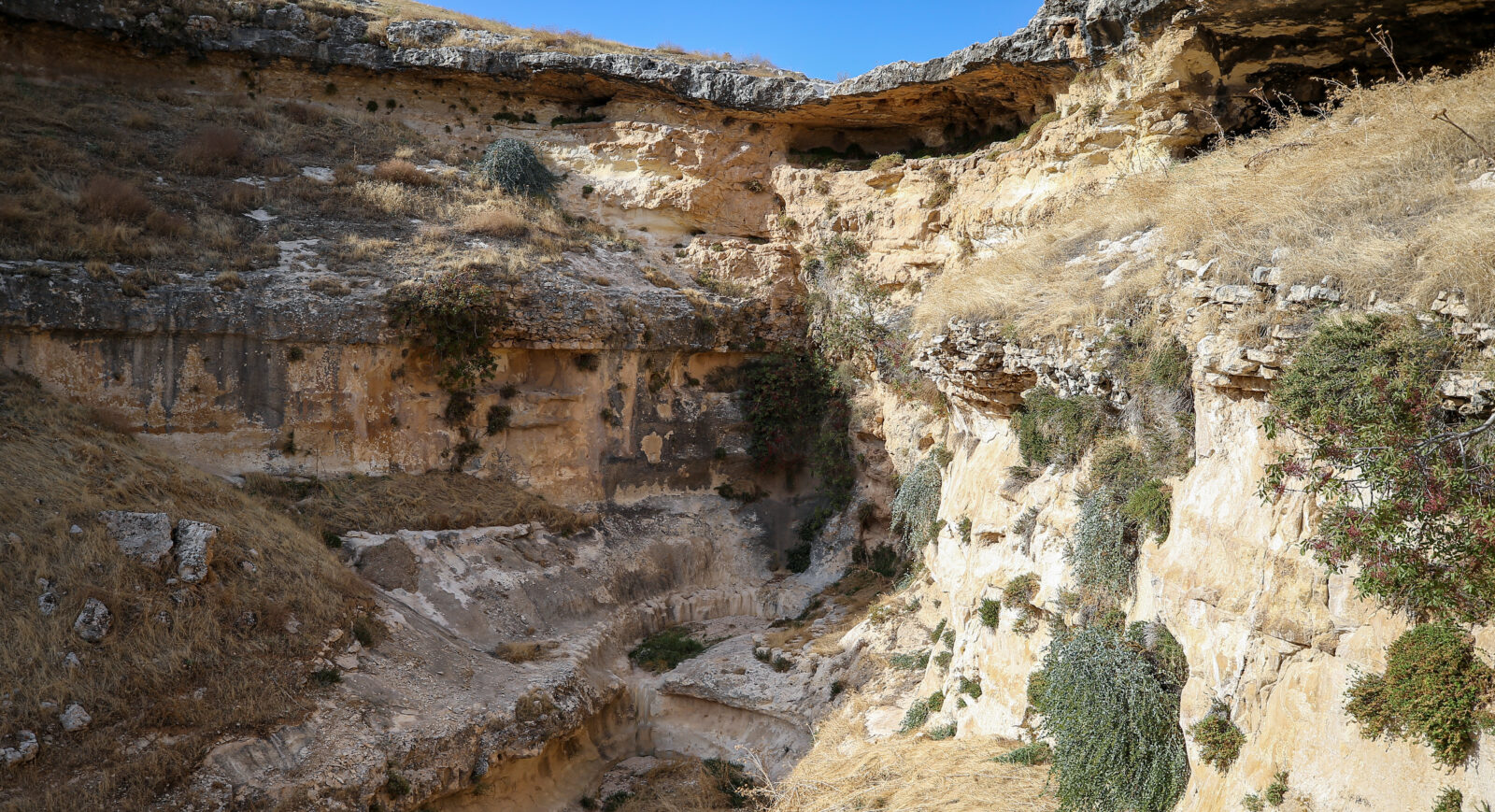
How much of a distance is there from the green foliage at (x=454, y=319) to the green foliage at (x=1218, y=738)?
12226 mm

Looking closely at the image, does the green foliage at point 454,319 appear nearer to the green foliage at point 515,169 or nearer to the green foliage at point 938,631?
the green foliage at point 515,169

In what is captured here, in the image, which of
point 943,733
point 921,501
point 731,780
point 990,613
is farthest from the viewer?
point 921,501

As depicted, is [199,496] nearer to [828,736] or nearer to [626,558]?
[626,558]

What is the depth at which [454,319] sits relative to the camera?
1567 centimetres

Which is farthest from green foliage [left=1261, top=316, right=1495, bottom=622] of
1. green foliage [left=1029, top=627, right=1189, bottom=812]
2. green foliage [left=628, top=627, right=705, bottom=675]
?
green foliage [left=628, top=627, right=705, bottom=675]

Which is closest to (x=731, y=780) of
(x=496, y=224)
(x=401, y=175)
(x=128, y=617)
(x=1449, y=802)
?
(x=128, y=617)

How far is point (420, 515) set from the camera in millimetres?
14953

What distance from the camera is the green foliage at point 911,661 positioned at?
13.4 metres

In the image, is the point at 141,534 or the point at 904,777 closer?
the point at 904,777

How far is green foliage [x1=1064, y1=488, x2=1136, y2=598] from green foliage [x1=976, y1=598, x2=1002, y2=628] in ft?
4.66

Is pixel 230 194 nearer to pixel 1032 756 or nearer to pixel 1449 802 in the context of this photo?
pixel 1032 756

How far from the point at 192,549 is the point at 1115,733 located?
10343 millimetres

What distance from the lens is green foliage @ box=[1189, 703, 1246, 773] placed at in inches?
301

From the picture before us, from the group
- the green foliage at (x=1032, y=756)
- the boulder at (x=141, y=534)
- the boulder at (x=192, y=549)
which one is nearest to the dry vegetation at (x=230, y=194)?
the boulder at (x=141, y=534)
